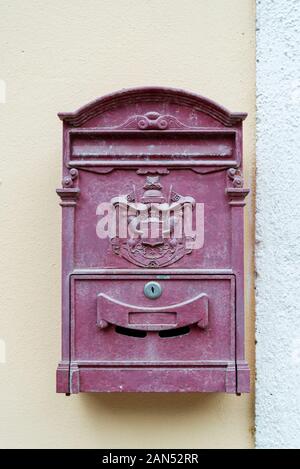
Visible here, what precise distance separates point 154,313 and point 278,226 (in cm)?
63

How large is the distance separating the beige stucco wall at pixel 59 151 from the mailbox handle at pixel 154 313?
0.37 meters

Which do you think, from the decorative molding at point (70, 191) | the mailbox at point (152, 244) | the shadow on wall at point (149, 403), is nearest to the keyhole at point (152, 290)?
the mailbox at point (152, 244)

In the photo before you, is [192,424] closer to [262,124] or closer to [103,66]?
[262,124]

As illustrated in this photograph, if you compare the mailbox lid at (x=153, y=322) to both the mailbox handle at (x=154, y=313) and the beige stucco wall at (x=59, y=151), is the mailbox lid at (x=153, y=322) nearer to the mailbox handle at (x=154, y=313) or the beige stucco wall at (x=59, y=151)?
the mailbox handle at (x=154, y=313)

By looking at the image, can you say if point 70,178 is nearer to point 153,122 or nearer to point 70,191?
point 70,191

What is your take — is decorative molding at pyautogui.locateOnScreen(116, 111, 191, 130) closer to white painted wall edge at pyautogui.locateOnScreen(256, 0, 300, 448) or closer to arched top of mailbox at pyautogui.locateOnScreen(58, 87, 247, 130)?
arched top of mailbox at pyautogui.locateOnScreen(58, 87, 247, 130)

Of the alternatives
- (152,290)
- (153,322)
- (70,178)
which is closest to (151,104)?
(70,178)

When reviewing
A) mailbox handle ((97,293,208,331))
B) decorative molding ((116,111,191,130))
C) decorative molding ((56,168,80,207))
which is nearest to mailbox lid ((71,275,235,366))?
mailbox handle ((97,293,208,331))

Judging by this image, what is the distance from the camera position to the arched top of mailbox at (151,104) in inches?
64.1

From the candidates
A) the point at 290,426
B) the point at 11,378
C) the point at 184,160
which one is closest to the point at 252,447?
the point at 290,426

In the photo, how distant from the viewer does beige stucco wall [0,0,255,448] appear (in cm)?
191

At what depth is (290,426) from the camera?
187cm

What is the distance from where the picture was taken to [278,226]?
1.89 m

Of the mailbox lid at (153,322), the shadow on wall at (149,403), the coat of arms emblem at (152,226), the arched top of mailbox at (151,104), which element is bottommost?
the shadow on wall at (149,403)
